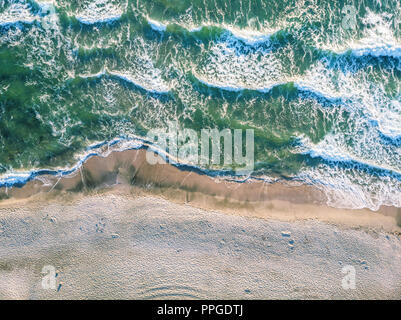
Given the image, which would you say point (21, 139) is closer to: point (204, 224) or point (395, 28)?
point (204, 224)

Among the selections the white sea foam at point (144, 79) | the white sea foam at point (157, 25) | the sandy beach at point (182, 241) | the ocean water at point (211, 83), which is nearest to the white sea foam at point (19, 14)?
the ocean water at point (211, 83)

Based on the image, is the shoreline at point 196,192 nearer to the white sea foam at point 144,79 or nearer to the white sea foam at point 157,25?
the white sea foam at point 144,79

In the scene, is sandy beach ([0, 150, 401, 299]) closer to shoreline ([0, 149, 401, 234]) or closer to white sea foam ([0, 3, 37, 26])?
shoreline ([0, 149, 401, 234])
